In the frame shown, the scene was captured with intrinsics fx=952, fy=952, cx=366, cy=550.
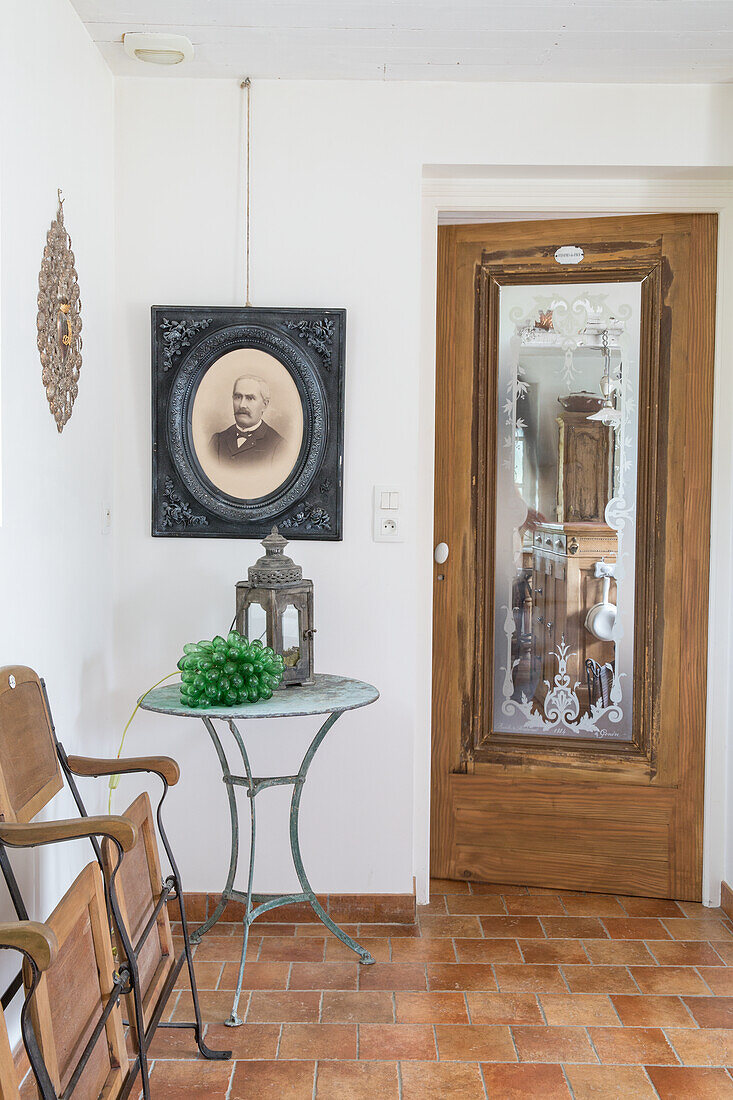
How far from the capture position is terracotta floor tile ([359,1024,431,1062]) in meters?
2.30

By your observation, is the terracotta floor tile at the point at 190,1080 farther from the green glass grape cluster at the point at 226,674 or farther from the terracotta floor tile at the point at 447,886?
the terracotta floor tile at the point at 447,886

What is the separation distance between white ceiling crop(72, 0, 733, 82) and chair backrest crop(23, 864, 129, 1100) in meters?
2.20

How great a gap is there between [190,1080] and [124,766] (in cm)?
74

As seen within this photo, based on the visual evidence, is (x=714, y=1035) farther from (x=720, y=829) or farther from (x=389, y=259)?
(x=389, y=259)

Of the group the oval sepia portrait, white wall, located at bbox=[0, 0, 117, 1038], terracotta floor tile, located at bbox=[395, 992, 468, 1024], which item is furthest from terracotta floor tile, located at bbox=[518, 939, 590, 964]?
the oval sepia portrait

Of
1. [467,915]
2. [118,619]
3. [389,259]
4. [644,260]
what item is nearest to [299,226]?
[389,259]

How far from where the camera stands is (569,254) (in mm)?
3195

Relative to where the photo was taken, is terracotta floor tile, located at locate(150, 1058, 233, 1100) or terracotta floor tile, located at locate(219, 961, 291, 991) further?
terracotta floor tile, located at locate(219, 961, 291, 991)

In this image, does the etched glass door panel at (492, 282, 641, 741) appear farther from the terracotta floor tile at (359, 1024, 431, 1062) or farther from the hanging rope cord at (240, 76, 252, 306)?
the terracotta floor tile at (359, 1024, 431, 1062)

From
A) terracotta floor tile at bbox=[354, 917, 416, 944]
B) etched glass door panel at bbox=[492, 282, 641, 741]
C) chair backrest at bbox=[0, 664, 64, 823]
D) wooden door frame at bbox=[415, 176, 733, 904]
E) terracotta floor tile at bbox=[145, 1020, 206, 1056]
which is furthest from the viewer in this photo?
etched glass door panel at bbox=[492, 282, 641, 741]

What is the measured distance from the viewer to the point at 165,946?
213 cm

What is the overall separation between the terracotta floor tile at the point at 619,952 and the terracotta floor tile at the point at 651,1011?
0.20 m

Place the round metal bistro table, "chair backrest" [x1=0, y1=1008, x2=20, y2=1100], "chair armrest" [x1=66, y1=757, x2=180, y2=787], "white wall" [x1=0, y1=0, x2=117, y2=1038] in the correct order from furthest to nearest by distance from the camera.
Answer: the round metal bistro table < "chair armrest" [x1=66, y1=757, x2=180, y2=787] < "white wall" [x1=0, y1=0, x2=117, y2=1038] < "chair backrest" [x1=0, y1=1008, x2=20, y2=1100]

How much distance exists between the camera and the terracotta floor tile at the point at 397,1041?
2301 millimetres
